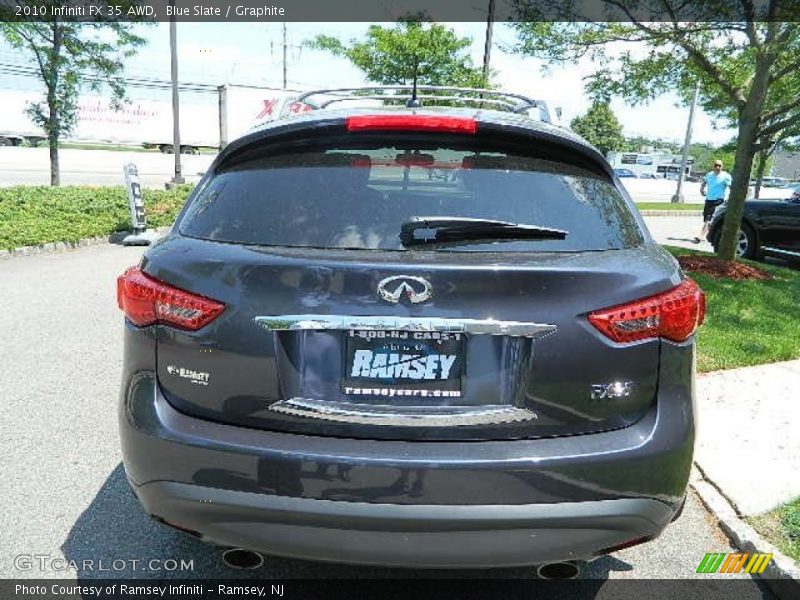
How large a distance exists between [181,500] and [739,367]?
4.93 m

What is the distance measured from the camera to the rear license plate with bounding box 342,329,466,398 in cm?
195

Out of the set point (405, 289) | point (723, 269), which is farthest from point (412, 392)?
point (723, 269)

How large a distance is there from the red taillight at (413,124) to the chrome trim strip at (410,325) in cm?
78

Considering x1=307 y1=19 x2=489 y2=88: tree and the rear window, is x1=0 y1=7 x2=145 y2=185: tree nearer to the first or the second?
x1=307 y1=19 x2=489 y2=88: tree

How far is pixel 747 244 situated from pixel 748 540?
34.6ft

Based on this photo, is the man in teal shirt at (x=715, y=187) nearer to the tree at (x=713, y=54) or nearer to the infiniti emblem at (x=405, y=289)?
the tree at (x=713, y=54)

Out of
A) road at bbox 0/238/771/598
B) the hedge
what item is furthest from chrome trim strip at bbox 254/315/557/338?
the hedge

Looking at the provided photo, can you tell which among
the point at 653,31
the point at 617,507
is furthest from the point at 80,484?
the point at 653,31

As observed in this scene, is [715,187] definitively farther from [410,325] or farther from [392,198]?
[410,325]

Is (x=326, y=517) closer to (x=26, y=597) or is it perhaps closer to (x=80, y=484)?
(x=26, y=597)

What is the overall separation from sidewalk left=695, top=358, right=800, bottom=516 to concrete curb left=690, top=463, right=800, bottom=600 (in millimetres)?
51

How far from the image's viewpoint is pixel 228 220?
2.26 m

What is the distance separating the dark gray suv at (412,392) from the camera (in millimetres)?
1943

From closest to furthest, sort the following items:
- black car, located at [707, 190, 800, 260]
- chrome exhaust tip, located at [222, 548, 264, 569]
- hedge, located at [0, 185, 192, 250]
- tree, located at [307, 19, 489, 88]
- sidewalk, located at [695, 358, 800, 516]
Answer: chrome exhaust tip, located at [222, 548, 264, 569], sidewalk, located at [695, 358, 800, 516], hedge, located at [0, 185, 192, 250], black car, located at [707, 190, 800, 260], tree, located at [307, 19, 489, 88]
